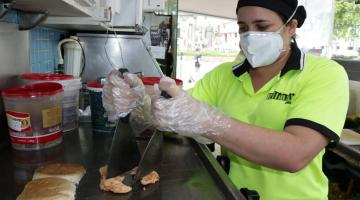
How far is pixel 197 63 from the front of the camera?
7.57m

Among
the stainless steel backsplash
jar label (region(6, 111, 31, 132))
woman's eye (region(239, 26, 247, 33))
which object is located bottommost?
jar label (region(6, 111, 31, 132))

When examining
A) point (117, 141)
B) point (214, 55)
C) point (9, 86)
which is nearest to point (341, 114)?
point (117, 141)

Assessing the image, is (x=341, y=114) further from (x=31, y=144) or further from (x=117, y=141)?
(x=31, y=144)

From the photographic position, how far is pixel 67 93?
1.31 metres

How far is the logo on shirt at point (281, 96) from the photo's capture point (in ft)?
3.30

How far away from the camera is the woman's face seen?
1037 millimetres

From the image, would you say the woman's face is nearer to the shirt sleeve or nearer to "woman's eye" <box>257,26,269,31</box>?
"woman's eye" <box>257,26,269,31</box>

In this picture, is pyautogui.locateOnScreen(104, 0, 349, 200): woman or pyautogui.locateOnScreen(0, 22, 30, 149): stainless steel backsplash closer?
pyautogui.locateOnScreen(104, 0, 349, 200): woman

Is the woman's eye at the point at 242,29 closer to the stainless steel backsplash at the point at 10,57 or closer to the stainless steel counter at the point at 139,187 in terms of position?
the stainless steel counter at the point at 139,187

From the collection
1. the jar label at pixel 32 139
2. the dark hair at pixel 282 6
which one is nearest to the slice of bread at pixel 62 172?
the jar label at pixel 32 139

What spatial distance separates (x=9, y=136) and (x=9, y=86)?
22 cm

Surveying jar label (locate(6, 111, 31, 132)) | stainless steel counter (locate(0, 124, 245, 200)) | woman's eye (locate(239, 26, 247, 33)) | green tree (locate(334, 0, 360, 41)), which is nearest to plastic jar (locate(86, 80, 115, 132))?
stainless steel counter (locate(0, 124, 245, 200))

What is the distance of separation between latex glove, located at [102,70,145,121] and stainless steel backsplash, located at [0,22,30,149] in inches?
19.4

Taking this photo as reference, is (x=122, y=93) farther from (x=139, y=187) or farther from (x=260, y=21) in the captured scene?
(x=260, y=21)
